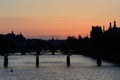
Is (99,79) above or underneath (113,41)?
underneath

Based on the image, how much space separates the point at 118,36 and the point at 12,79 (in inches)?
2574

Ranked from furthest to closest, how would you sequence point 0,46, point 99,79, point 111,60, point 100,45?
point 0,46 → point 100,45 → point 111,60 → point 99,79

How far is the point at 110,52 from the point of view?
483ft

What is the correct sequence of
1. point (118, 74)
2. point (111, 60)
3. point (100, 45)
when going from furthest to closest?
point (100, 45) < point (111, 60) < point (118, 74)

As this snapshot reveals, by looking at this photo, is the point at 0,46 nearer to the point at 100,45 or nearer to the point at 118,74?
the point at 100,45

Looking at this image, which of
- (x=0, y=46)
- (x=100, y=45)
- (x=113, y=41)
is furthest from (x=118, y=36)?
(x=0, y=46)

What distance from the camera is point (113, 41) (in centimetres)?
14588

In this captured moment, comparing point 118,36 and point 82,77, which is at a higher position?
point 118,36

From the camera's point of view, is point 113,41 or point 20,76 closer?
point 20,76

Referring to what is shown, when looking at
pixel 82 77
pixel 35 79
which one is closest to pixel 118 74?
pixel 82 77

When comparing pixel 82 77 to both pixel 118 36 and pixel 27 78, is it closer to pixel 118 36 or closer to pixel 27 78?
pixel 27 78

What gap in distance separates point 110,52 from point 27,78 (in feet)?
202

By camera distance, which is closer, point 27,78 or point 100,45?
point 27,78

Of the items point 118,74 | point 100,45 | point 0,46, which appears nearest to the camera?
point 118,74
